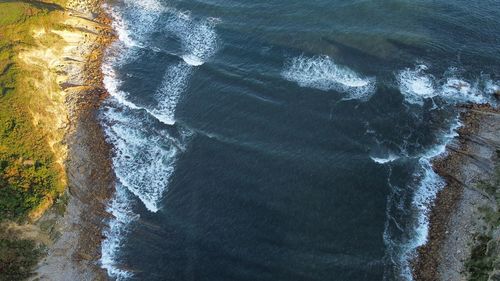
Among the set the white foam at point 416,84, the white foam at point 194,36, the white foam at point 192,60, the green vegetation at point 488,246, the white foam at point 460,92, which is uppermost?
the white foam at point 194,36

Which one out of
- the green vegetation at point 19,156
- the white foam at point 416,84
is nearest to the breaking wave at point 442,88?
the white foam at point 416,84

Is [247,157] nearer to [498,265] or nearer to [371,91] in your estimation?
[371,91]

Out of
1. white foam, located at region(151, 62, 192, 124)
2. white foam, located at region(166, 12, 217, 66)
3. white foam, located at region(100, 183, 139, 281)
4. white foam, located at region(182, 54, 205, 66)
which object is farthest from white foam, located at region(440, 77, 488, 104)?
white foam, located at region(100, 183, 139, 281)

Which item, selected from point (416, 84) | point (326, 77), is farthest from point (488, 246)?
point (326, 77)

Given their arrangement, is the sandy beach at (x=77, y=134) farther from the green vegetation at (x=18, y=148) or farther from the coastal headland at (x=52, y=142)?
the green vegetation at (x=18, y=148)

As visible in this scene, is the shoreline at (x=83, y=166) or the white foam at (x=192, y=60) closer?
the shoreline at (x=83, y=166)

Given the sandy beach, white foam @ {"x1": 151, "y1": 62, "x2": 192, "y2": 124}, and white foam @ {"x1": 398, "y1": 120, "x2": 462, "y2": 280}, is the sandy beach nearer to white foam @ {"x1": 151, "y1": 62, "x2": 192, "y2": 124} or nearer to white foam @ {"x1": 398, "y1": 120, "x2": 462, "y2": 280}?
white foam @ {"x1": 151, "y1": 62, "x2": 192, "y2": 124}
